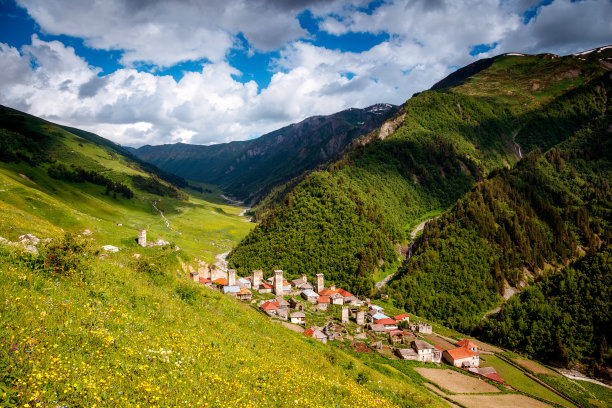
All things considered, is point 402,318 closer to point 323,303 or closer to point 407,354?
point 407,354

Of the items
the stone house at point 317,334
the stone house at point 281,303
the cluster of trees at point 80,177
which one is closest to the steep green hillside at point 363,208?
the stone house at point 281,303

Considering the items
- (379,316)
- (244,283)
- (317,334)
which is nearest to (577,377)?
(379,316)

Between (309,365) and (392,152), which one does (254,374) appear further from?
(392,152)

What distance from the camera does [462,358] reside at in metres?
52.6

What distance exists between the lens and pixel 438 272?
294 ft

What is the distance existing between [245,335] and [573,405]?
57684mm

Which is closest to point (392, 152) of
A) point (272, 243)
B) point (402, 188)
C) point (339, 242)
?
point (402, 188)

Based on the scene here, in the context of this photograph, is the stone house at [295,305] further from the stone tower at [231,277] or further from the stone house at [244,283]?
the stone tower at [231,277]

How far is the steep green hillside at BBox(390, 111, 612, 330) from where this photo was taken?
83562 mm

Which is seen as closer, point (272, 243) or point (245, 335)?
point (245, 335)

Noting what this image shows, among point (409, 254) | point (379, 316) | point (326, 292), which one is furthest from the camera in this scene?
point (409, 254)

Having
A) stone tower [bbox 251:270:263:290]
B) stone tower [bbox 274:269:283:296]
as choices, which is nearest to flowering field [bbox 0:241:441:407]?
stone tower [bbox 274:269:283:296]

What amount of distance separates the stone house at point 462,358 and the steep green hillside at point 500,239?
24259 millimetres

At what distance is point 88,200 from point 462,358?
122 metres
